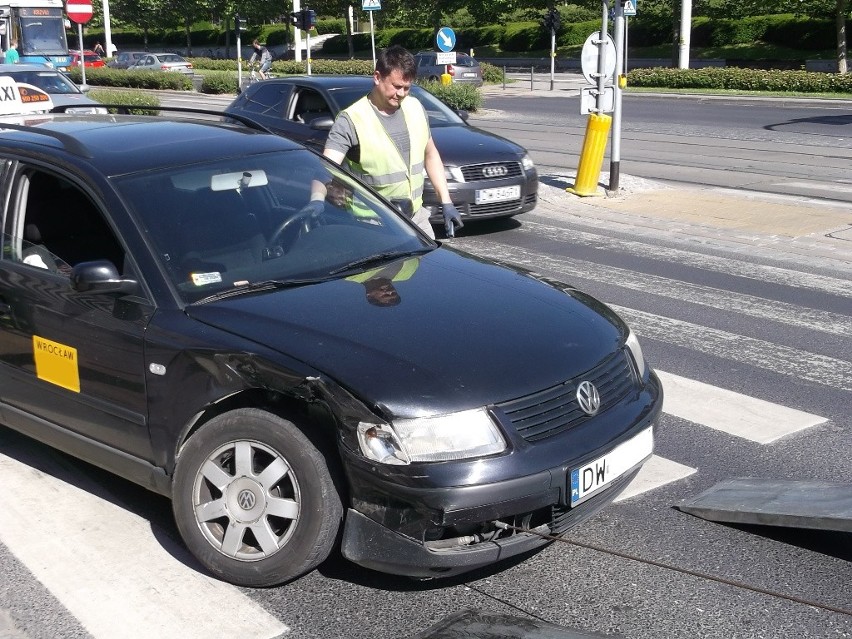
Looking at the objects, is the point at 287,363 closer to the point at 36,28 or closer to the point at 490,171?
the point at 490,171

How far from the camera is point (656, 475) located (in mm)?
5027

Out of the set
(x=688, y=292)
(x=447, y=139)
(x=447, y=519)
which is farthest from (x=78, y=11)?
(x=447, y=519)

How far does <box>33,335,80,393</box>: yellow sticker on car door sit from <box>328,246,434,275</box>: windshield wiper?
1.13 metres

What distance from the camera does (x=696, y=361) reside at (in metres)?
6.94

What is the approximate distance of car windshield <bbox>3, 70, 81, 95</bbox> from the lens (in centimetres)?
2145

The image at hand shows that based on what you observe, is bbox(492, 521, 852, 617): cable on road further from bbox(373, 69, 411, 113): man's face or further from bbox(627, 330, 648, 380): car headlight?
bbox(373, 69, 411, 113): man's face

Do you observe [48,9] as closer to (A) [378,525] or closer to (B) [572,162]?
(B) [572,162]

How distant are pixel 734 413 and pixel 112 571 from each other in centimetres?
341

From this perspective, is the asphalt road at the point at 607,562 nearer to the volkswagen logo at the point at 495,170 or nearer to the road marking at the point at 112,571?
the road marking at the point at 112,571

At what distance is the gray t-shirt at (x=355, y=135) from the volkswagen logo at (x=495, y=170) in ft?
16.9

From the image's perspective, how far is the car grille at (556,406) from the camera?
12.1ft

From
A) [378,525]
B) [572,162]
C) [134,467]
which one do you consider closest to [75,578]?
[134,467]

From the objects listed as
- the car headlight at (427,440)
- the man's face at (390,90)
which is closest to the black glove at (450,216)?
the man's face at (390,90)

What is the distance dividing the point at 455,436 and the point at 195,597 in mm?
1164
